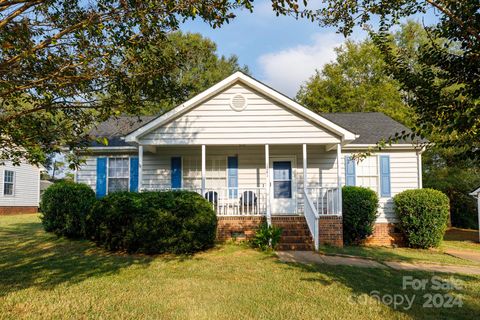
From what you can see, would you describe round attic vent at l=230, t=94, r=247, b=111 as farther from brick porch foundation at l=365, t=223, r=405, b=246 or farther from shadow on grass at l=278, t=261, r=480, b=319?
brick porch foundation at l=365, t=223, r=405, b=246

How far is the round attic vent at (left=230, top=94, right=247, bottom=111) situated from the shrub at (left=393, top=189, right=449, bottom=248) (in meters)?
6.39

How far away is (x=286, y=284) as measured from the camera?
6.67 meters

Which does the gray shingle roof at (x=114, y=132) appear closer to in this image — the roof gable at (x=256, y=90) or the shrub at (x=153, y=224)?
the roof gable at (x=256, y=90)

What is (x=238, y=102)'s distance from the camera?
39.4ft

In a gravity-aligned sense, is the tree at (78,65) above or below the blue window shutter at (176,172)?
above

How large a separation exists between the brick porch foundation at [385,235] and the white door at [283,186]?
314cm

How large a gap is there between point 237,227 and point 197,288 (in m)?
5.27

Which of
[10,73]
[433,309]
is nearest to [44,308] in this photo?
[10,73]

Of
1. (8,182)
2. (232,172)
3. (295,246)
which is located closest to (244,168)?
(232,172)

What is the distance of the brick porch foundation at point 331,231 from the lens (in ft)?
37.8

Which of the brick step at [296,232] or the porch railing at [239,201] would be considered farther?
the porch railing at [239,201]

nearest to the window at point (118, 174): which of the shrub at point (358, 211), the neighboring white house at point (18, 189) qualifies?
the shrub at point (358, 211)

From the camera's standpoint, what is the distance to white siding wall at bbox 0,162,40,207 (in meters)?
23.4

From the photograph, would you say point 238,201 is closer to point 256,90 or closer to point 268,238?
point 268,238
